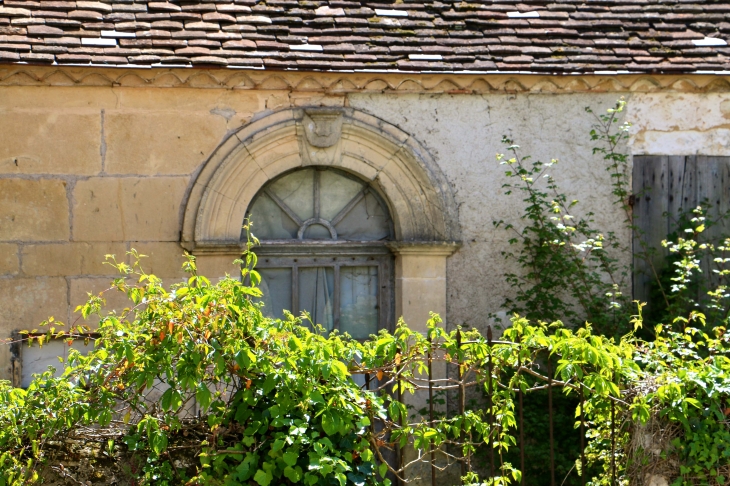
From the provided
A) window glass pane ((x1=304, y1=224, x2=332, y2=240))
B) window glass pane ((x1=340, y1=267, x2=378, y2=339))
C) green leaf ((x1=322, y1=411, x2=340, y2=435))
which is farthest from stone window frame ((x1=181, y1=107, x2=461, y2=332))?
green leaf ((x1=322, y1=411, x2=340, y2=435))

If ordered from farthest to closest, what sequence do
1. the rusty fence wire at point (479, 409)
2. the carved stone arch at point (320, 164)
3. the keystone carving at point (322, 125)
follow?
the keystone carving at point (322, 125)
the carved stone arch at point (320, 164)
the rusty fence wire at point (479, 409)

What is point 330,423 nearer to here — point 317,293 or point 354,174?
point 317,293

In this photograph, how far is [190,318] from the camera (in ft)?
12.1

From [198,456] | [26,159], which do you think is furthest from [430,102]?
[198,456]

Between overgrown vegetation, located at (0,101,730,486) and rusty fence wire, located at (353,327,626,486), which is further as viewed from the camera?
rusty fence wire, located at (353,327,626,486)

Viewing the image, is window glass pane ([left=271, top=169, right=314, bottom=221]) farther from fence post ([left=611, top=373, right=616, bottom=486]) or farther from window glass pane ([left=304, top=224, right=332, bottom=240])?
fence post ([left=611, top=373, right=616, bottom=486])

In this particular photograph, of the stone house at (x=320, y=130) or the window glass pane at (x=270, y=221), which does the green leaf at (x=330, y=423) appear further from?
the window glass pane at (x=270, y=221)

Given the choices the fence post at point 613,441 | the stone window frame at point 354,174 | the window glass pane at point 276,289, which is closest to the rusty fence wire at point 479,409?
the fence post at point 613,441

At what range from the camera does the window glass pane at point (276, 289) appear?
6.40 metres

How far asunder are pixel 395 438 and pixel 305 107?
3007 mm

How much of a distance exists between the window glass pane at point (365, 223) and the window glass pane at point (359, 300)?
26 cm

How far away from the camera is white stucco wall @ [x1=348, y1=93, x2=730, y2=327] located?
6.37 m

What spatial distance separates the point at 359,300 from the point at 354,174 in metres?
0.99

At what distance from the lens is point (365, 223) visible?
6.54m
